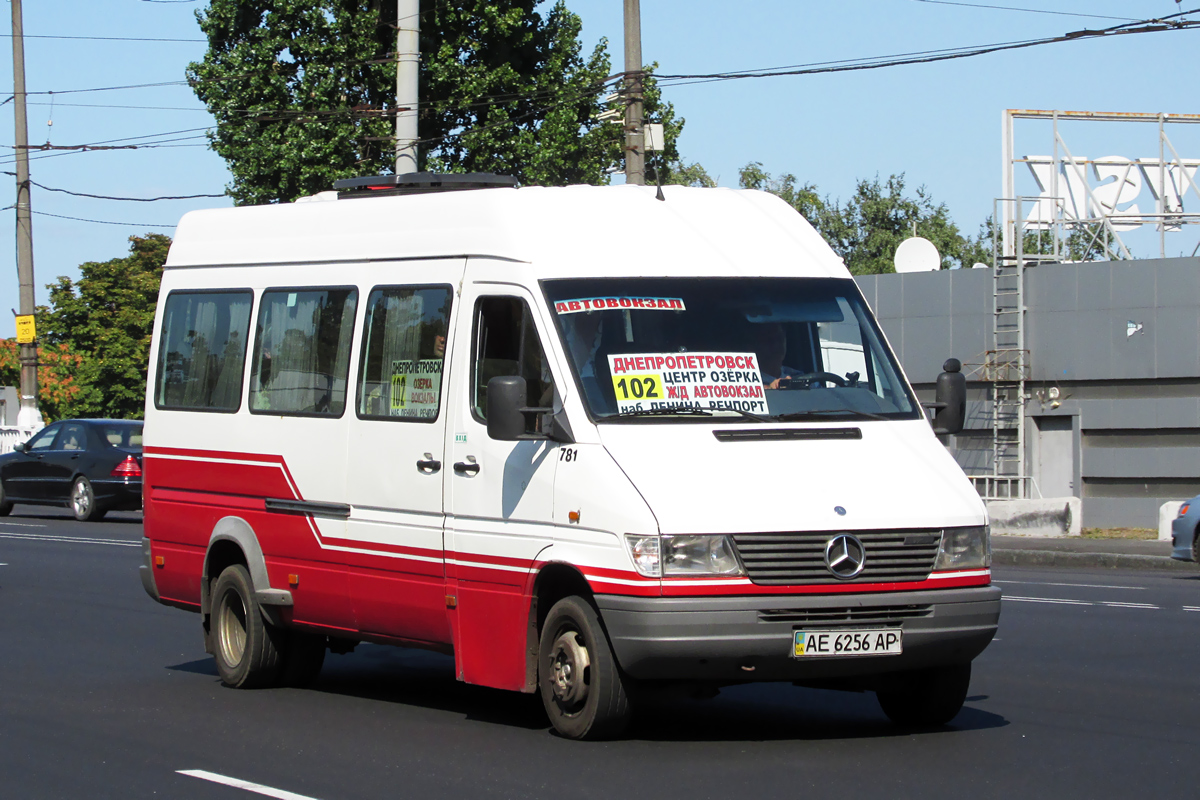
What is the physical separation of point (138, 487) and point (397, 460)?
64.1 ft

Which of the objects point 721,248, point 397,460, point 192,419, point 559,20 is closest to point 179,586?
point 192,419

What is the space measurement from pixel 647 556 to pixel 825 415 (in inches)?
50.5

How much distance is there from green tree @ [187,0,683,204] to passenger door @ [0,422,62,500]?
7.17m

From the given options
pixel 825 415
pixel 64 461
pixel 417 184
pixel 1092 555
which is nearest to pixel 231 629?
pixel 417 184

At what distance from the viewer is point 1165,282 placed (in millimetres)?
26969

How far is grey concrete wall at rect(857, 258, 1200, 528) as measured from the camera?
1064 inches

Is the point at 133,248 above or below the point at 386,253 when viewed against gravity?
above

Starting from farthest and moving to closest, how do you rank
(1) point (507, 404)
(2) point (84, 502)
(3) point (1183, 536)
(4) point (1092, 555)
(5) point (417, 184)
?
(2) point (84, 502) → (4) point (1092, 555) → (3) point (1183, 536) → (5) point (417, 184) → (1) point (507, 404)

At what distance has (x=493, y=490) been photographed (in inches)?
324

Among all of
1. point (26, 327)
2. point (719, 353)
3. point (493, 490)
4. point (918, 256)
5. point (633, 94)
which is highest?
point (633, 94)

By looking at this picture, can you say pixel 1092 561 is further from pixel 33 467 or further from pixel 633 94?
pixel 33 467

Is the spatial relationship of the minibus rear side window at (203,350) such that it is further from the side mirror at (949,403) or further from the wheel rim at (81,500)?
the wheel rim at (81,500)

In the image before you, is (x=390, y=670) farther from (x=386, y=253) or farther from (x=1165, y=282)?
(x=1165, y=282)

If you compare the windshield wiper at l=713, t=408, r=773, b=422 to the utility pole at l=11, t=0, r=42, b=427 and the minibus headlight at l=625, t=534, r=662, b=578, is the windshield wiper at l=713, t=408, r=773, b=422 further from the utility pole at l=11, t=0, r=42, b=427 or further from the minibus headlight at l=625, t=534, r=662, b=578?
the utility pole at l=11, t=0, r=42, b=427
